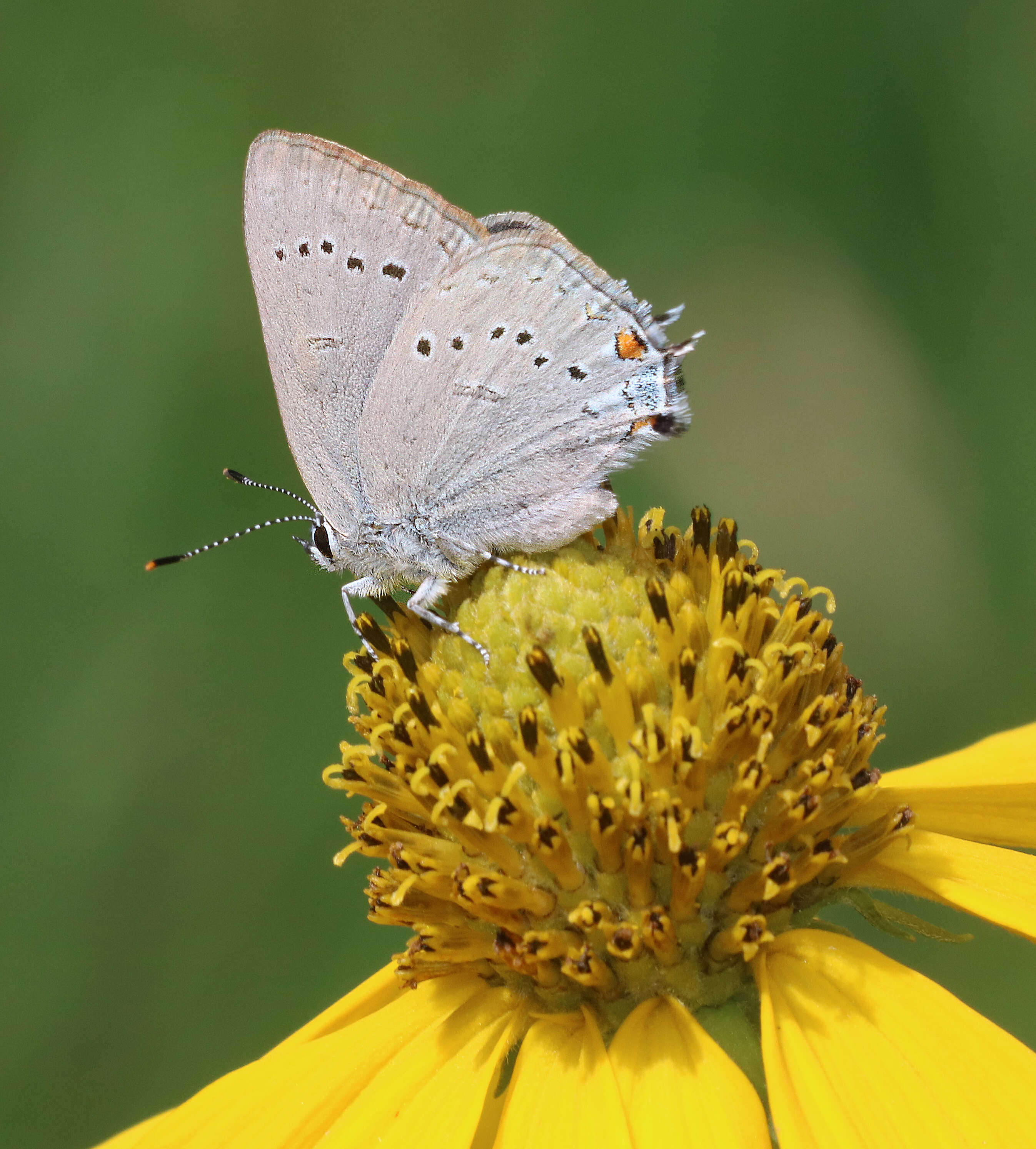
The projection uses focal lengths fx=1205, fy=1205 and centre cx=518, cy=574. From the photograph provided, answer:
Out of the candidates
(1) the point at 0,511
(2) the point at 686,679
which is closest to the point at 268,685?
(1) the point at 0,511

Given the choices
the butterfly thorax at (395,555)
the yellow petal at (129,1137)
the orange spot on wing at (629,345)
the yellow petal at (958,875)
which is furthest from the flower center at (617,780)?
the yellow petal at (129,1137)

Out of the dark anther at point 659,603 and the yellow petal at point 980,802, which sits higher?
the dark anther at point 659,603

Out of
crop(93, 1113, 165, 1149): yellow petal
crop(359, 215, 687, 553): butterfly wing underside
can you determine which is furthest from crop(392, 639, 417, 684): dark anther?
crop(93, 1113, 165, 1149): yellow petal

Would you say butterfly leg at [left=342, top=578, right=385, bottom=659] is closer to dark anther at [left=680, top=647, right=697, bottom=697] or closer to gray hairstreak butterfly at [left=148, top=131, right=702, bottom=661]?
gray hairstreak butterfly at [left=148, top=131, right=702, bottom=661]

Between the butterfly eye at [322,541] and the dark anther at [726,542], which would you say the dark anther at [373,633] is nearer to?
the butterfly eye at [322,541]

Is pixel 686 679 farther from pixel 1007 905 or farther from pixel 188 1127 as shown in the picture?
pixel 188 1127

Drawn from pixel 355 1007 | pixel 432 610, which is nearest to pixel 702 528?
pixel 432 610

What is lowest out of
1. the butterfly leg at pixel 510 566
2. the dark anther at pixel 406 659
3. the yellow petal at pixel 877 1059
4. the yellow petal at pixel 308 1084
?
the yellow petal at pixel 877 1059

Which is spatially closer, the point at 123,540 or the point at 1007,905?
the point at 1007,905
